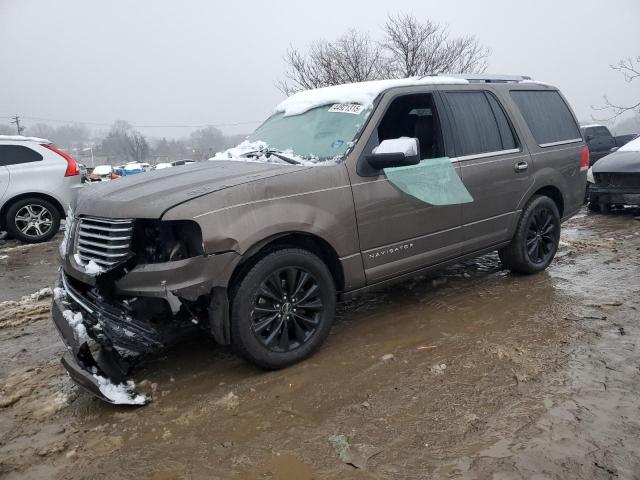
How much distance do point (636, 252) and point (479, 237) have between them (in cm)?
288

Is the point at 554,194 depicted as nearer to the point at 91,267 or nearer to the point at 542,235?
the point at 542,235

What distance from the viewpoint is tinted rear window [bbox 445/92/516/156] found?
13.5ft

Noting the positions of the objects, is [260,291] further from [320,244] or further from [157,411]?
[157,411]

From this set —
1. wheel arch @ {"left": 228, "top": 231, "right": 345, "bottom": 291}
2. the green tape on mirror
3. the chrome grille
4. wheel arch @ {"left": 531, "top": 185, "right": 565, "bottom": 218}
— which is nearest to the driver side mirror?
the green tape on mirror

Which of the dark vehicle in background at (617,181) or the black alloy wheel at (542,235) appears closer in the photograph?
the black alloy wheel at (542,235)

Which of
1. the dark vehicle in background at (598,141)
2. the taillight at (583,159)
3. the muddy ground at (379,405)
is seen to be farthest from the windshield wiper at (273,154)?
the dark vehicle in background at (598,141)

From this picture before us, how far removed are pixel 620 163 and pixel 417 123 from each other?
5617mm

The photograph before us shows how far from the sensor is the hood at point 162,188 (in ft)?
9.13

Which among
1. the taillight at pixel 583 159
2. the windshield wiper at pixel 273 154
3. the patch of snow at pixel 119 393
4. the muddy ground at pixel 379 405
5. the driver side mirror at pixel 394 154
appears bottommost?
the muddy ground at pixel 379 405

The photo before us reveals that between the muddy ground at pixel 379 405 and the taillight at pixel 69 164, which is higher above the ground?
the taillight at pixel 69 164

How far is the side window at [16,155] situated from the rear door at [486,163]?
7.09 metres

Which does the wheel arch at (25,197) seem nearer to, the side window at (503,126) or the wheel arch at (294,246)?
→ the wheel arch at (294,246)

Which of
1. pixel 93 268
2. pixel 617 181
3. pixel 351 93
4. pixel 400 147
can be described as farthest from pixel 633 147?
pixel 93 268

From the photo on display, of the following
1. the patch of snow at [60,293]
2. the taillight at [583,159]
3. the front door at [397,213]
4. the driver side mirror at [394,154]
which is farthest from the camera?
the taillight at [583,159]
